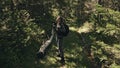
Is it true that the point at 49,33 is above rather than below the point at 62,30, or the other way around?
below

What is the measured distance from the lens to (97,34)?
13.4 m

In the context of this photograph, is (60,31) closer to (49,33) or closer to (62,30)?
(62,30)

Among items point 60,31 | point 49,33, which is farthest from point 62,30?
point 49,33

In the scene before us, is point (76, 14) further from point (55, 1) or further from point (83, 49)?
point (83, 49)

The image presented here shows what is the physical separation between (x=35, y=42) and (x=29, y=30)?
128 centimetres

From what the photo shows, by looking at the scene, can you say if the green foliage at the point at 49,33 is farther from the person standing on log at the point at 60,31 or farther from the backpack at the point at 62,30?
the backpack at the point at 62,30

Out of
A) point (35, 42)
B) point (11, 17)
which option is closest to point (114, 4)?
point (35, 42)

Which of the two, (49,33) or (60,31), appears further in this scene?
(49,33)

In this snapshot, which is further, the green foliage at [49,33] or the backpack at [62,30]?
the backpack at [62,30]

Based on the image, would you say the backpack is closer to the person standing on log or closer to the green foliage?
the person standing on log

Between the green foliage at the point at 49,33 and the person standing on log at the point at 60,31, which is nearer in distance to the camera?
the green foliage at the point at 49,33

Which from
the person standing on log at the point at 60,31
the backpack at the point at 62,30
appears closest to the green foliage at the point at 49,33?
the person standing on log at the point at 60,31

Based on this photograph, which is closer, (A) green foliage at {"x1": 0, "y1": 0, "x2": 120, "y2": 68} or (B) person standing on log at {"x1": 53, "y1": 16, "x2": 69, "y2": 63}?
(A) green foliage at {"x1": 0, "y1": 0, "x2": 120, "y2": 68}

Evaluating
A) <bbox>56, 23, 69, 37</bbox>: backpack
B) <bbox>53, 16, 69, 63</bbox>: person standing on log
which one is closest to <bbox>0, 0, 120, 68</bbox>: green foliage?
<bbox>53, 16, 69, 63</bbox>: person standing on log
